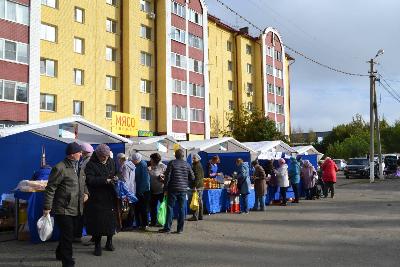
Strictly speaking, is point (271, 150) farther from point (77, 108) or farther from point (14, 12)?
point (14, 12)

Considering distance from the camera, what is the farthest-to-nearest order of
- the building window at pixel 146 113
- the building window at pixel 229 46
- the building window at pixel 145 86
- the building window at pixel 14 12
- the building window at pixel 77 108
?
the building window at pixel 229 46, the building window at pixel 145 86, the building window at pixel 146 113, the building window at pixel 77 108, the building window at pixel 14 12

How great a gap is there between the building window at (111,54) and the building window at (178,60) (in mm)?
5784

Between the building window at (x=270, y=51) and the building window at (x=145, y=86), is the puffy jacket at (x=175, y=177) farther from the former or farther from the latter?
the building window at (x=270, y=51)

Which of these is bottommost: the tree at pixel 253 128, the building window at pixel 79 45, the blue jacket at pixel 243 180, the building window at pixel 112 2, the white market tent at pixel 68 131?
the blue jacket at pixel 243 180

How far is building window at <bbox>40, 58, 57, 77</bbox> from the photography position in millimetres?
31634

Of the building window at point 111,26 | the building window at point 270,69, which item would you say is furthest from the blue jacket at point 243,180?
the building window at point 270,69

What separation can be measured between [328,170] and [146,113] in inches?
891

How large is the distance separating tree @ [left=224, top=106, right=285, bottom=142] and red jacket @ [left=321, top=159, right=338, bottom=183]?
21725 millimetres

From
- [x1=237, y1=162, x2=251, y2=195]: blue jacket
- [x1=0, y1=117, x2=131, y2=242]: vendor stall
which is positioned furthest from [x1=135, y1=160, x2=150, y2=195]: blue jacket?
[x1=237, y1=162, x2=251, y2=195]: blue jacket

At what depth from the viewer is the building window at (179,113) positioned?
41875 mm

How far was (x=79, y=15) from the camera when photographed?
3484 centimetres

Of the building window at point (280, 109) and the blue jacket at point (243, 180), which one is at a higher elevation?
the building window at point (280, 109)

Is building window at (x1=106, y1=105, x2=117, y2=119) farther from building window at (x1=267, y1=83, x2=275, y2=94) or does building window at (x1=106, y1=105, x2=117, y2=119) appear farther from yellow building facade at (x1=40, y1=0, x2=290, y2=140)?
building window at (x1=267, y1=83, x2=275, y2=94)

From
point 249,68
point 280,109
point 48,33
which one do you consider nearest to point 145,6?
point 48,33
